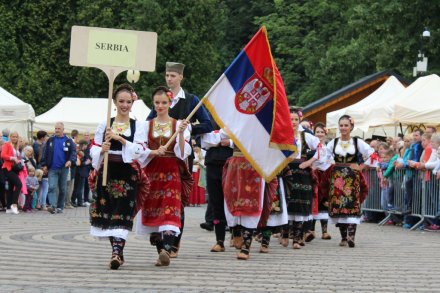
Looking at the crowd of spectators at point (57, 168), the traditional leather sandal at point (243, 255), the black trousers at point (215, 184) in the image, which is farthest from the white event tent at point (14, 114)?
the traditional leather sandal at point (243, 255)

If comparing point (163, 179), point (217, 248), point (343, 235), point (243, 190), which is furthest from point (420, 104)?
point (163, 179)

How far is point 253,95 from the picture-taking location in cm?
1345

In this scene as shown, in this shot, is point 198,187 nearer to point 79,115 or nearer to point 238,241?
point 79,115

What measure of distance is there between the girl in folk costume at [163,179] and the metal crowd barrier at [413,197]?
941 centimetres

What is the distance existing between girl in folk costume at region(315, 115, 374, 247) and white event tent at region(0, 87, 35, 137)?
16.6m

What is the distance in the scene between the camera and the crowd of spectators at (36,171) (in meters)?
24.6

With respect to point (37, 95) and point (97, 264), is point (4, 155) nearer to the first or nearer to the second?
point (97, 264)

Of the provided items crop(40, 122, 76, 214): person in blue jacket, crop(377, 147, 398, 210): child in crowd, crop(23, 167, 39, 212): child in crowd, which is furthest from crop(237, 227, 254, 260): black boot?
crop(23, 167, 39, 212): child in crowd

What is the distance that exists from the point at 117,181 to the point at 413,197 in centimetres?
1125

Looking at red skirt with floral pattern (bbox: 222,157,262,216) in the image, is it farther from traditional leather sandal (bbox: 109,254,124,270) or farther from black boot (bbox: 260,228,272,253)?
traditional leather sandal (bbox: 109,254,124,270)

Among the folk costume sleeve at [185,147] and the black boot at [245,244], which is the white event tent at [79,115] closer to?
the black boot at [245,244]

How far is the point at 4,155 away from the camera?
2444 cm

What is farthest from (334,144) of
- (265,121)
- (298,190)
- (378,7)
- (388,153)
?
(378,7)

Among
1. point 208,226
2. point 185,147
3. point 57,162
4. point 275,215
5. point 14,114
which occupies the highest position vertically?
point 14,114
